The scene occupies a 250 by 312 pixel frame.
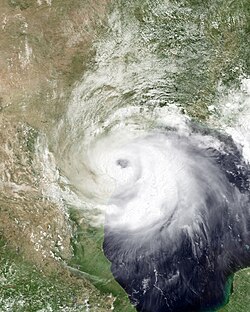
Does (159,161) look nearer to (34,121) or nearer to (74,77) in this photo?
(74,77)

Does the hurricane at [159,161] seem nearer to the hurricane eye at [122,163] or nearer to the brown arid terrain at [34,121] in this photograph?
the hurricane eye at [122,163]

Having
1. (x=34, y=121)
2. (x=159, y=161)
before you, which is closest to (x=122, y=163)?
(x=159, y=161)

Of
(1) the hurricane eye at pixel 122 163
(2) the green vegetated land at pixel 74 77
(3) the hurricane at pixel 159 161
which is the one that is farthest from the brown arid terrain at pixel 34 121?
(1) the hurricane eye at pixel 122 163

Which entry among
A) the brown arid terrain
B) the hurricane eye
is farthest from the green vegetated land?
the hurricane eye

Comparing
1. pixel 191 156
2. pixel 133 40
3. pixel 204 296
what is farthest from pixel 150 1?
pixel 204 296

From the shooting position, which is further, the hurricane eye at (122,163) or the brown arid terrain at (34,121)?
the hurricane eye at (122,163)

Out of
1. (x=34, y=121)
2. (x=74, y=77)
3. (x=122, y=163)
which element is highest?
(x=74, y=77)

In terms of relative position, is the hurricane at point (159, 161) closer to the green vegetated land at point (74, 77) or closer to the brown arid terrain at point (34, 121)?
the green vegetated land at point (74, 77)

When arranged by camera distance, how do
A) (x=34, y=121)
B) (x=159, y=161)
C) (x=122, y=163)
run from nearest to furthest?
(x=34, y=121), (x=122, y=163), (x=159, y=161)

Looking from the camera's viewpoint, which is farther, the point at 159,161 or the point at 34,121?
the point at 159,161
